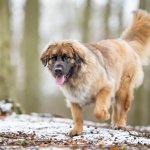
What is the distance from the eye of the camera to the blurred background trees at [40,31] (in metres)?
18.6

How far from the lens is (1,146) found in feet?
26.0

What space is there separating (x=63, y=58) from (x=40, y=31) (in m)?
17.4

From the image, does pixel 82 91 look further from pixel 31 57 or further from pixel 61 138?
pixel 31 57

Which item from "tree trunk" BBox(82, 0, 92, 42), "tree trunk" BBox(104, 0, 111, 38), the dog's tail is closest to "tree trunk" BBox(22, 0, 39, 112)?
"tree trunk" BBox(82, 0, 92, 42)

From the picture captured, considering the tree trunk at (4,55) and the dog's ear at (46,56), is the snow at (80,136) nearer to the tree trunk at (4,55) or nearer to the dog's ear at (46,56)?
the dog's ear at (46,56)

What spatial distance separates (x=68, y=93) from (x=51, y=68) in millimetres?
695

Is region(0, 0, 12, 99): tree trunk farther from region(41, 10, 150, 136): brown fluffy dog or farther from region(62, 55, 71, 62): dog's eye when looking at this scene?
region(62, 55, 71, 62): dog's eye

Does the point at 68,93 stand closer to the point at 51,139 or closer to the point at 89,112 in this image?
the point at 51,139

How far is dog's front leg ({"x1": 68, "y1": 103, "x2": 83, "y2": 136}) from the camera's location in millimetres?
9720

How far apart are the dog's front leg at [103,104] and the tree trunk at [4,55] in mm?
7858

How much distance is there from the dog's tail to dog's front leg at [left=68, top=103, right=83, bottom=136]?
128 inches

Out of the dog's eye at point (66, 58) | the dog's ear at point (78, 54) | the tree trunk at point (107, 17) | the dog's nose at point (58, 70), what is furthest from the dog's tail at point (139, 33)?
the tree trunk at point (107, 17)

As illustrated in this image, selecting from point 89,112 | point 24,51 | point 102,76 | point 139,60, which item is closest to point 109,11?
point 24,51

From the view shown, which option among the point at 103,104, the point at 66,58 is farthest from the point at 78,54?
the point at 103,104
